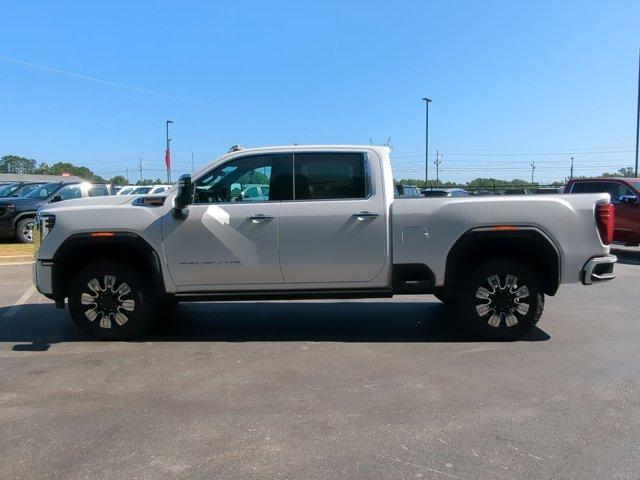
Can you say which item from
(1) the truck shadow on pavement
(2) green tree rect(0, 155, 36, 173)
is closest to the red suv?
(1) the truck shadow on pavement

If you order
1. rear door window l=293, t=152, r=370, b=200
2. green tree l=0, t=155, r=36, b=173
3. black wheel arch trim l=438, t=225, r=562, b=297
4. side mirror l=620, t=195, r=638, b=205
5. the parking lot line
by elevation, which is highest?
green tree l=0, t=155, r=36, b=173

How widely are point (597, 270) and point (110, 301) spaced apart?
5.14 meters

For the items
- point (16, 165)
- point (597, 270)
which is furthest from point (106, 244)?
point (16, 165)

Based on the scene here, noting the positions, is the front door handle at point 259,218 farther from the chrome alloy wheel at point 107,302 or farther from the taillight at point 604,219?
the taillight at point 604,219

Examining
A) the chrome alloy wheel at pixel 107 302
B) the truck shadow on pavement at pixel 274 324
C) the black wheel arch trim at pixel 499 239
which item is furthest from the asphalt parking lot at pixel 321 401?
the black wheel arch trim at pixel 499 239

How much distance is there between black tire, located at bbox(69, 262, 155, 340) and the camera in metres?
5.73

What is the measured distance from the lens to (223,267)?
5637 millimetres

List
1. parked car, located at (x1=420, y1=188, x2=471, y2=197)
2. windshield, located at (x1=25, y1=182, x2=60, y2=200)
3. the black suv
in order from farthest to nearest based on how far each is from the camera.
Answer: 1. windshield, located at (x1=25, y1=182, x2=60, y2=200)
2. the black suv
3. parked car, located at (x1=420, y1=188, x2=471, y2=197)

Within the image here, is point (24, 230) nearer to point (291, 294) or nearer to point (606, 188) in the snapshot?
point (291, 294)

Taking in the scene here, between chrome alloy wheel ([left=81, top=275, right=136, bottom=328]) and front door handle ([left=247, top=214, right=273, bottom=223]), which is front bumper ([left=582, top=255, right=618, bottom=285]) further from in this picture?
chrome alloy wheel ([left=81, top=275, right=136, bottom=328])

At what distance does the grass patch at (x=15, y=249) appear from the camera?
13.0m

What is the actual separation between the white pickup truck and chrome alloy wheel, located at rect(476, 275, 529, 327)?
0.01m

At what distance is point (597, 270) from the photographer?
553cm

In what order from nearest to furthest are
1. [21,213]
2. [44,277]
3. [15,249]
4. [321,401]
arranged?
[321,401], [44,277], [15,249], [21,213]
